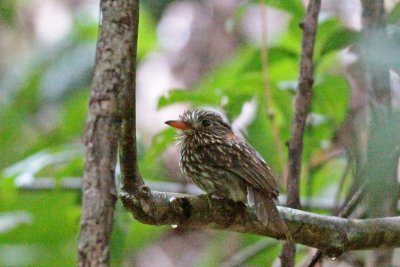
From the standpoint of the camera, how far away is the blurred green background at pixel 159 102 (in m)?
3.96

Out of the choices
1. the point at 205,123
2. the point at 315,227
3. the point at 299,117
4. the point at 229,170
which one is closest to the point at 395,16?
the point at 299,117

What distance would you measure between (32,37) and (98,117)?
718cm

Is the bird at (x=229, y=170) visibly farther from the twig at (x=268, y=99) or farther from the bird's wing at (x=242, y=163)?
the twig at (x=268, y=99)

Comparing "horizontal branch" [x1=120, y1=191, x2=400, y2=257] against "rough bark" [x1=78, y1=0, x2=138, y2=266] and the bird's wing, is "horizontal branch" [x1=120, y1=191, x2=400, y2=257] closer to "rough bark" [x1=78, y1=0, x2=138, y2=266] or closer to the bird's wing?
the bird's wing

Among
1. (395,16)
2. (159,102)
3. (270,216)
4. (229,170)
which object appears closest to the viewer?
(270,216)

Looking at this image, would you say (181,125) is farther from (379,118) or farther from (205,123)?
(379,118)

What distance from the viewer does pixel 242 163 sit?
3.08 m

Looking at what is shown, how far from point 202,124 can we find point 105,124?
64.2 inches

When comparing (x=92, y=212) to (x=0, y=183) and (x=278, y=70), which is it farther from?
(x=278, y=70)

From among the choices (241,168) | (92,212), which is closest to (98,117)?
(92,212)

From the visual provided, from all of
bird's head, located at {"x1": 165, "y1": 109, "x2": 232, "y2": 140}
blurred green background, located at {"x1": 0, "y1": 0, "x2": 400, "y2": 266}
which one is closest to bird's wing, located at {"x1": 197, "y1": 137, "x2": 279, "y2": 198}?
bird's head, located at {"x1": 165, "y1": 109, "x2": 232, "y2": 140}

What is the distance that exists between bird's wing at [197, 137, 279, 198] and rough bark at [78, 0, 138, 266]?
3.58 ft

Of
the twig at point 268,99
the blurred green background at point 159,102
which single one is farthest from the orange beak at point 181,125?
Answer: the twig at point 268,99

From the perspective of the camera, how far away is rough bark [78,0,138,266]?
5.78ft
